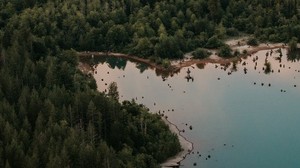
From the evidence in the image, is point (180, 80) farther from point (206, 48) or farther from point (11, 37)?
point (11, 37)

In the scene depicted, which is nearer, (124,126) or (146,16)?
(124,126)

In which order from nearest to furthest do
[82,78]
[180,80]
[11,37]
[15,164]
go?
[15,164]
[82,78]
[11,37]
[180,80]

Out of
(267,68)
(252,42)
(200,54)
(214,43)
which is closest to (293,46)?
(252,42)

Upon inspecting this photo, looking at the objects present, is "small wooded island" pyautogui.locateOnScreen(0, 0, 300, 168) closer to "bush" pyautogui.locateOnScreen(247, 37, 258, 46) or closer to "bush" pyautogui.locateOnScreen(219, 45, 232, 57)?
"bush" pyautogui.locateOnScreen(247, 37, 258, 46)

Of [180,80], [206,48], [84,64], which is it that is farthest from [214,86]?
[84,64]

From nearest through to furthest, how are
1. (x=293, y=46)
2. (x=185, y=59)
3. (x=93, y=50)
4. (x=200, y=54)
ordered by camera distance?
(x=200, y=54) < (x=185, y=59) < (x=293, y=46) < (x=93, y=50)

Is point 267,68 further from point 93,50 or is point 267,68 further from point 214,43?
point 93,50

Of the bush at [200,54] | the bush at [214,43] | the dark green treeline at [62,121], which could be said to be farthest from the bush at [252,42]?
the dark green treeline at [62,121]

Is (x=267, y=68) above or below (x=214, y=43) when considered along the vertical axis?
below
